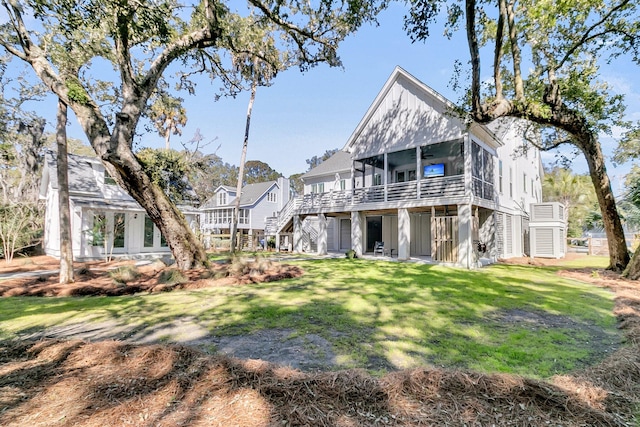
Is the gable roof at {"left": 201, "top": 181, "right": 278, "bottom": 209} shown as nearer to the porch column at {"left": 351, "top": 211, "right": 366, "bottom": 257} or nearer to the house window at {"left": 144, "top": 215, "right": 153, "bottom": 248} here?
the house window at {"left": 144, "top": 215, "right": 153, "bottom": 248}

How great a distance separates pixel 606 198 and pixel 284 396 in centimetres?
1357

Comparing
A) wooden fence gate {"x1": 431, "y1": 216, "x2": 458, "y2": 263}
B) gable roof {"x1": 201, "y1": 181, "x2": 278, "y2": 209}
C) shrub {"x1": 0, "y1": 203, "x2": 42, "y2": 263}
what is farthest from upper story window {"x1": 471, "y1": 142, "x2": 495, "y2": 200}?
gable roof {"x1": 201, "y1": 181, "x2": 278, "y2": 209}

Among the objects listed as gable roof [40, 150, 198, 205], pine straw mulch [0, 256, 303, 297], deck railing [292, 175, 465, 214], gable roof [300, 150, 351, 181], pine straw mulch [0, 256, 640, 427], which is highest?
gable roof [300, 150, 351, 181]

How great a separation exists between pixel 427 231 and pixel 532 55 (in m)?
9.59

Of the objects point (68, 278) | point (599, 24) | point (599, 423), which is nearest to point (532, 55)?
point (599, 24)

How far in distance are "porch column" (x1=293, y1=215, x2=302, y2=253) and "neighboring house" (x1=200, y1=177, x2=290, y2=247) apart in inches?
604

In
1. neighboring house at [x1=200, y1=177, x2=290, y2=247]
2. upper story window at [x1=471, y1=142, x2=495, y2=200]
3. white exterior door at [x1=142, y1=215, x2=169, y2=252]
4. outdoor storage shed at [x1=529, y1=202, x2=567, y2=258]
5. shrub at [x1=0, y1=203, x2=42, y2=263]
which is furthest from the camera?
neighboring house at [x1=200, y1=177, x2=290, y2=247]

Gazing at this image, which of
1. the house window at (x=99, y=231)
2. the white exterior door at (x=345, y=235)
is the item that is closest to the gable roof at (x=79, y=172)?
the house window at (x=99, y=231)

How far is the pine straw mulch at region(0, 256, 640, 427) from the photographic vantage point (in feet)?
7.03

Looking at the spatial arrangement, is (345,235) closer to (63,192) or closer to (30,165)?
(63,192)

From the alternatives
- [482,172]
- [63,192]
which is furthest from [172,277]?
[482,172]

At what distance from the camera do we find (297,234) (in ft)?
69.1

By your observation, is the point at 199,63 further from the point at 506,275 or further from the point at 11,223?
the point at 506,275

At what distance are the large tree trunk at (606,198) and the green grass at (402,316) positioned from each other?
372 cm
